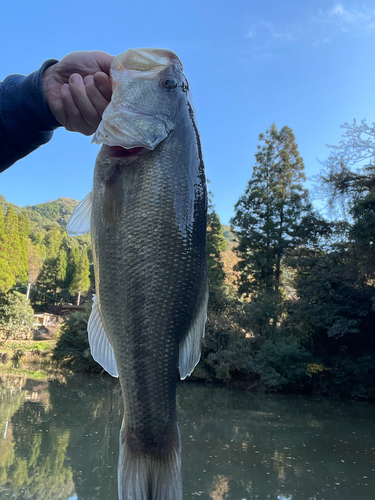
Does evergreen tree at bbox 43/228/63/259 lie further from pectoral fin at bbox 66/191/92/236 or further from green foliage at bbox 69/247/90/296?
pectoral fin at bbox 66/191/92/236

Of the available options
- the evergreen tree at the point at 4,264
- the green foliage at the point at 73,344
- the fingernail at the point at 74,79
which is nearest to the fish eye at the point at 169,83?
the fingernail at the point at 74,79

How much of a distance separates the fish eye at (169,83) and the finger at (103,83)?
0.65ft

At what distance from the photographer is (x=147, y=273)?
115 cm

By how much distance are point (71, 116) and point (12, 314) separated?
23345mm

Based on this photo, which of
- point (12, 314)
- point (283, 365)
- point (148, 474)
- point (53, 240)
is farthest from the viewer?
point (53, 240)

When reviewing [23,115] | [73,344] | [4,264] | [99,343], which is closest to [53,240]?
[4,264]

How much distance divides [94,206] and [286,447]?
821 cm

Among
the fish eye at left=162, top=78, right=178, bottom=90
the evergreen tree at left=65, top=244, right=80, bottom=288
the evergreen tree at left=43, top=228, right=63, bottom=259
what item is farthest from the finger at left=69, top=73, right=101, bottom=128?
the evergreen tree at left=43, top=228, right=63, bottom=259

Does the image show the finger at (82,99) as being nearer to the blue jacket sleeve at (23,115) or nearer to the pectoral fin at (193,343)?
the blue jacket sleeve at (23,115)

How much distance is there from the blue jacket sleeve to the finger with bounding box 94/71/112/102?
10.2 inches

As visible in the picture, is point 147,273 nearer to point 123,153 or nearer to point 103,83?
point 123,153

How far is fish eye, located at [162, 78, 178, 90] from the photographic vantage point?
138 cm

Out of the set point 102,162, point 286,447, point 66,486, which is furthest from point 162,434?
point 286,447

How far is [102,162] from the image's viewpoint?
4.03 feet
